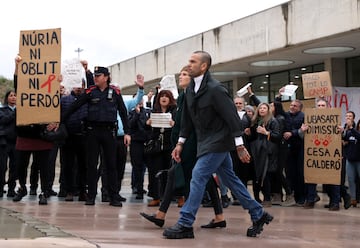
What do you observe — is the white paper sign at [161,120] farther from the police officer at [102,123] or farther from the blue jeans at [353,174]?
the blue jeans at [353,174]

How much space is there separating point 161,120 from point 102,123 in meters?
0.97

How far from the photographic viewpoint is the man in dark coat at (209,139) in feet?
21.0

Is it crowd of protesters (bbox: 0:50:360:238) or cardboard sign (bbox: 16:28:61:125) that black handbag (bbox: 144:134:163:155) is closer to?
crowd of protesters (bbox: 0:50:360:238)

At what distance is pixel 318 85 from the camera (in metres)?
11.3

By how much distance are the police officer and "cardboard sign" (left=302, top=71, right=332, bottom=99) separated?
3.72 meters

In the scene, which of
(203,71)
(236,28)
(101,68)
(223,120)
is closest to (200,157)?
(223,120)

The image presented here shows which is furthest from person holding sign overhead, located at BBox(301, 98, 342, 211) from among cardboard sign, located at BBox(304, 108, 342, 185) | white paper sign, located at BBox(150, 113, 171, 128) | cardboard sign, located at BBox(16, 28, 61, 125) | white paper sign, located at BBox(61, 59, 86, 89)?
cardboard sign, located at BBox(16, 28, 61, 125)

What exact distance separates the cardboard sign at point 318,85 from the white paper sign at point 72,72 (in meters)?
4.12

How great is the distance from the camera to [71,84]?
9945 mm

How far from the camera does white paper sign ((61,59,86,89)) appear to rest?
9.84m

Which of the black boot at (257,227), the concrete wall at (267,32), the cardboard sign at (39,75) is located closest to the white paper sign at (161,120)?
the cardboard sign at (39,75)

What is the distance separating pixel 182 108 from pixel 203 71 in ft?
2.29

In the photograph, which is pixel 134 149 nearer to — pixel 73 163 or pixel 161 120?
pixel 73 163

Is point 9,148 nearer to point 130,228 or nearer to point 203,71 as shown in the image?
point 130,228
